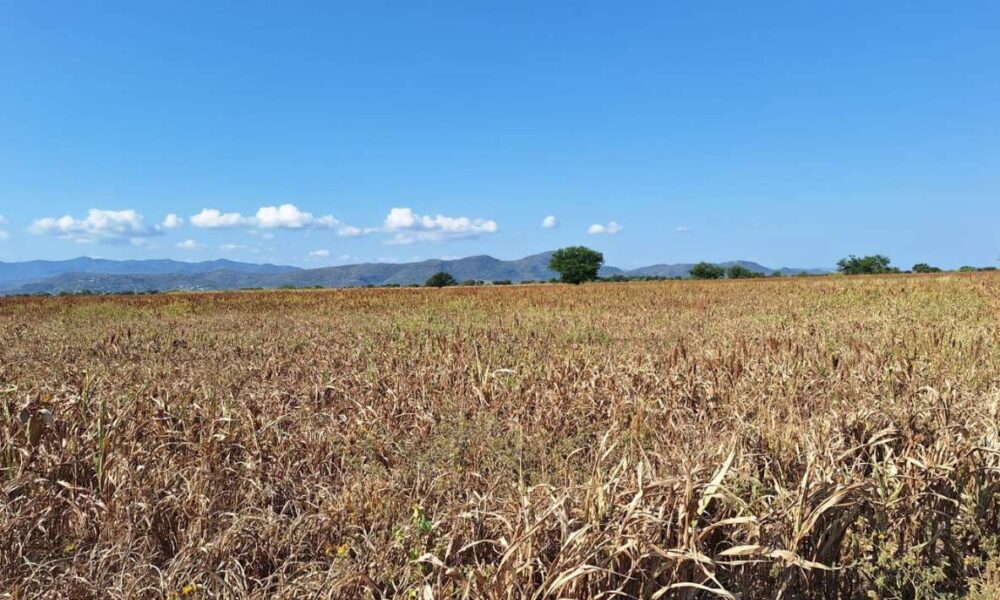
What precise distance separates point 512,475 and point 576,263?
417ft

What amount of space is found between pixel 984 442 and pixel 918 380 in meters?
2.81

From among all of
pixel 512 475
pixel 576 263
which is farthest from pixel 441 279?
pixel 512 475

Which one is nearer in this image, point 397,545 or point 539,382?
point 397,545

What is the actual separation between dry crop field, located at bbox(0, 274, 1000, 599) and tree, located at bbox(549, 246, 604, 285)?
4600 inches

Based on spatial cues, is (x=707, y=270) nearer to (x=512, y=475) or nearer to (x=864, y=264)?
(x=864, y=264)

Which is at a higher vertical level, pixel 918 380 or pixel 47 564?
pixel 918 380

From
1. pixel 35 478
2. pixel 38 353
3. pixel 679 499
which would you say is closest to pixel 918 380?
pixel 679 499

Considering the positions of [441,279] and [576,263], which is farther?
[441,279]

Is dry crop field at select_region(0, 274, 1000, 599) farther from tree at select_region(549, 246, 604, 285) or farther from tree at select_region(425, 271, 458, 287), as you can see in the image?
tree at select_region(425, 271, 458, 287)

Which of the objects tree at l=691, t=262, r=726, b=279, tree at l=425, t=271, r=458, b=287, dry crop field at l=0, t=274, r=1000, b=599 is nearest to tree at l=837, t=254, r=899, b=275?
tree at l=691, t=262, r=726, b=279

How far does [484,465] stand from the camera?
14.8ft

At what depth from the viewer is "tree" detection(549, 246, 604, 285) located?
127 metres

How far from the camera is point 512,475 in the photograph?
4.28 m

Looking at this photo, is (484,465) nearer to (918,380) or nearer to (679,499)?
(679,499)
